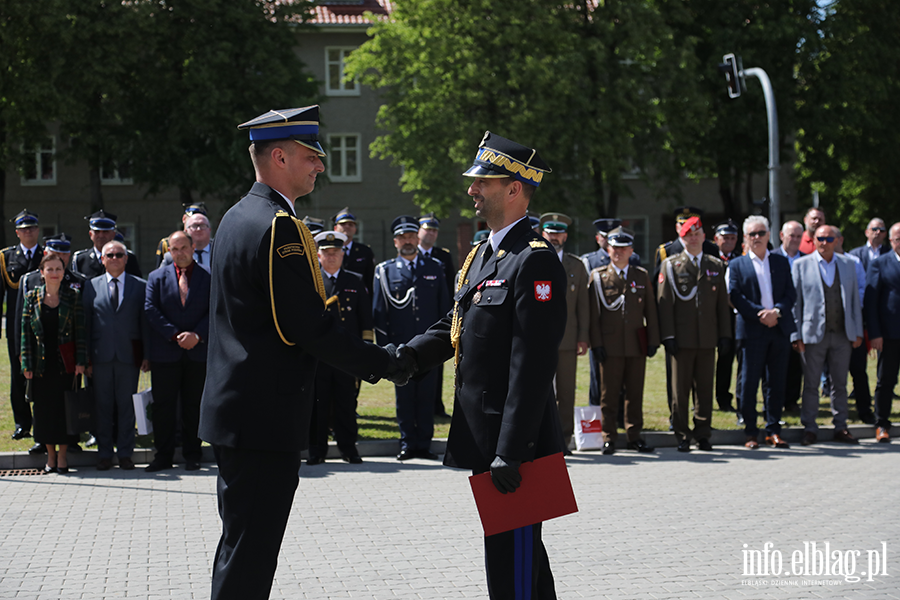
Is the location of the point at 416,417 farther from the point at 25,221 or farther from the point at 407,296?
the point at 25,221

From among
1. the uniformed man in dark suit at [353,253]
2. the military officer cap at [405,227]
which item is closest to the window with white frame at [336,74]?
the uniformed man in dark suit at [353,253]

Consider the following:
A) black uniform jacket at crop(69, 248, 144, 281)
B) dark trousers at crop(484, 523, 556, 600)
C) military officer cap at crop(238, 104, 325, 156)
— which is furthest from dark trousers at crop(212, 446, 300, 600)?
black uniform jacket at crop(69, 248, 144, 281)

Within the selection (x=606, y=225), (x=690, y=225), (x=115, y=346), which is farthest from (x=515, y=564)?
(x=606, y=225)

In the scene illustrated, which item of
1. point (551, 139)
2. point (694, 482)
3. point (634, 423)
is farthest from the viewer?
point (551, 139)

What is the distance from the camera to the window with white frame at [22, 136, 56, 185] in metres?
37.4

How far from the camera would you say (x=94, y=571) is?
5840 millimetres

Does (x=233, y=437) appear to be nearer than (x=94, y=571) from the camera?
Yes

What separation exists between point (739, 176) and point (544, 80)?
12122 mm

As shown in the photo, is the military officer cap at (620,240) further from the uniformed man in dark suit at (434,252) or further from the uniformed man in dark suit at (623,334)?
the uniformed man in dark suit at (434,252)

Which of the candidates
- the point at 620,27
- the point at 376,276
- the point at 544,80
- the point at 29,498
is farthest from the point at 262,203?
the point at 620,27

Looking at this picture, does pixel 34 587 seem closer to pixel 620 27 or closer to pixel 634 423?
pixel 634 423

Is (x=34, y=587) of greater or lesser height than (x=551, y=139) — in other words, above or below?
below

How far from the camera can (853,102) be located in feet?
120

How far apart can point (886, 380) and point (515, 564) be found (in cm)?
843
